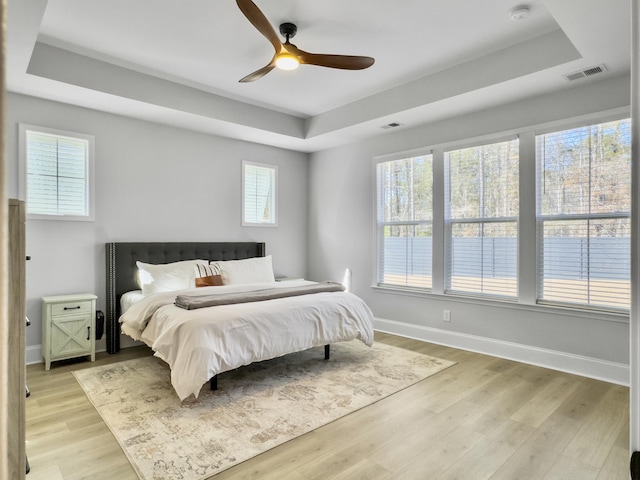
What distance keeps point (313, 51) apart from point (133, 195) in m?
2.56

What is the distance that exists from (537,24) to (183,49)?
116 inches

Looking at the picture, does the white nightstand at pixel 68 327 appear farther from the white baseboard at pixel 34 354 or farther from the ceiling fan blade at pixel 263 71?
the ceiling fan blade at pixel 263 71

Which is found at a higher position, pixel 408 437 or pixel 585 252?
pixel 585 252

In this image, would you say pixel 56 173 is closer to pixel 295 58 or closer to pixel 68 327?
pixel 68 327

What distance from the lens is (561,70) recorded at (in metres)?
3.27

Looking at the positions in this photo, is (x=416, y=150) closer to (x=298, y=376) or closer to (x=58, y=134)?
(x=298, y=376)

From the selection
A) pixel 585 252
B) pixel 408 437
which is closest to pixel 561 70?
pixel 585 252

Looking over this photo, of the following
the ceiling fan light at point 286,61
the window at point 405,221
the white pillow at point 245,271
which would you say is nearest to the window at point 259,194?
the white pillow at point 245,271

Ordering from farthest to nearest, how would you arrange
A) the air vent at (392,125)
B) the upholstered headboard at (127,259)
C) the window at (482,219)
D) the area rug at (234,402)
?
the air vent at (392,125) → the upholstered headboard at (127,259) → the window at (482,219) → the area rug at (234,402)

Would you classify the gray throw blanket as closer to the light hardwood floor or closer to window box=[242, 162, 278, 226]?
the light hardwood floor

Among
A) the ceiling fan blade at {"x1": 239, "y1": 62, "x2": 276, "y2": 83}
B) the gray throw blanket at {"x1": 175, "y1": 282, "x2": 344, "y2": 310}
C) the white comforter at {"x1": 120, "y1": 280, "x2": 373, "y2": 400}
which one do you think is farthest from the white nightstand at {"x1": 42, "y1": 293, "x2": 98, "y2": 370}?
the ceiling fan blade at {"x1": 239, "y1": 62, "x2": 276, "y2": 83}

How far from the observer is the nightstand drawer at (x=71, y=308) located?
3707 millimetres

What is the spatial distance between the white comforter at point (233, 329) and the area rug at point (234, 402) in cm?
25

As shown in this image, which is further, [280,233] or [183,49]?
[280,233]
